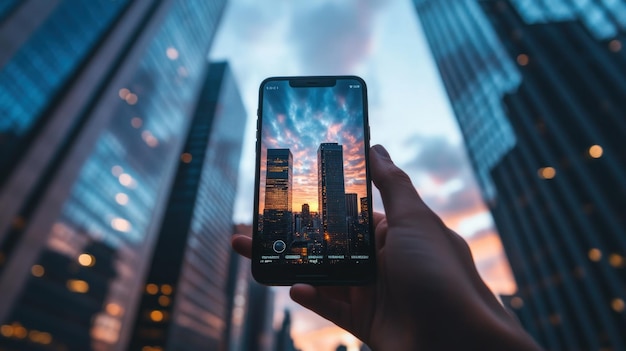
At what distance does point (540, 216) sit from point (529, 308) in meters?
18.6

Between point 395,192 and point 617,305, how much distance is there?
57.4 meters

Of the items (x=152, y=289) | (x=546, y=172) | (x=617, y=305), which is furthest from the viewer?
(x=152, y=289)

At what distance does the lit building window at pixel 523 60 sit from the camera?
200 feet

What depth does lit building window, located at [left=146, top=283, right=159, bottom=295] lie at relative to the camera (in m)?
102

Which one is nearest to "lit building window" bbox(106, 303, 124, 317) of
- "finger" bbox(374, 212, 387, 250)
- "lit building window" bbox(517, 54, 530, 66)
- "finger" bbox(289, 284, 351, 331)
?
"finger" bbox(289, 284, 351, 331)

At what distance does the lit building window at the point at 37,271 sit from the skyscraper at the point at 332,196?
68.5m

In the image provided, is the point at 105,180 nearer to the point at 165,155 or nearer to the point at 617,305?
the point at 165,155

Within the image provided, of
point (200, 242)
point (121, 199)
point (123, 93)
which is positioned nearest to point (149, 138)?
point (123, 93)

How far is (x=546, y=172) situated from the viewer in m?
55.5

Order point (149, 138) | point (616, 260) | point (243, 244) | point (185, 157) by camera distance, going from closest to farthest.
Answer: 1. point (243, 244)
2. point (616, 260)
3. point (149, 138)
4. point (185, 157)

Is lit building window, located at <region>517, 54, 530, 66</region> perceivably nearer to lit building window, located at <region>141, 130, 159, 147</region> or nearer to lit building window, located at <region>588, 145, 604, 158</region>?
lit building window, located at <region>588, 145, 604, 158</region>

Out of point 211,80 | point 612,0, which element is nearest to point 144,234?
point 211,80

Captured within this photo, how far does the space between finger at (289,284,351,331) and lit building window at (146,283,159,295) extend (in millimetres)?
116055

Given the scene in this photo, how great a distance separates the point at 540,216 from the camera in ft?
189
